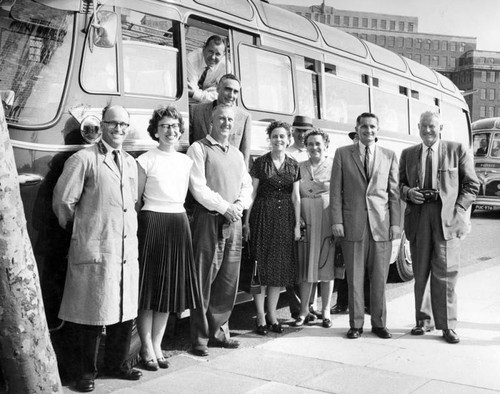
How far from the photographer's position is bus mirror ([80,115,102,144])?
200 inches

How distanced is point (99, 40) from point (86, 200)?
47.1 inches

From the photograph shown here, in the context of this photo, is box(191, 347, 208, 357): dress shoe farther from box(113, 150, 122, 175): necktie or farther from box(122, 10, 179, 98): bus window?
box(122, 10, 179, 98): bus window

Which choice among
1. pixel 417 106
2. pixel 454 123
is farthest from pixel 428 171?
pixel 454 123

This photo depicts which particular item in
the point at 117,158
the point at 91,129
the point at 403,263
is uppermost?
the point at 91,129

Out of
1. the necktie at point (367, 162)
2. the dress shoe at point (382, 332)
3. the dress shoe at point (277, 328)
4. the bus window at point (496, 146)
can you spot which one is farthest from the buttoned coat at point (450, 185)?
the bus window at point (496, 146)

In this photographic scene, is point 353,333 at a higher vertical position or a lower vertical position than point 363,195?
lower

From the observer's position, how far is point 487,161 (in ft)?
70.5

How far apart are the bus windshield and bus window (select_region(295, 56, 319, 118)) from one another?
11.1 ft

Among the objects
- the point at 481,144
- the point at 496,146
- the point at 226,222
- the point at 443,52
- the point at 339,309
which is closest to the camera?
the point at 226,222

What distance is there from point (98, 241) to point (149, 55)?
1.76 metres

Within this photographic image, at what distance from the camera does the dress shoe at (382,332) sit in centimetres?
643

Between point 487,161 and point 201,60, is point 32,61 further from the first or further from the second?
point 487,161

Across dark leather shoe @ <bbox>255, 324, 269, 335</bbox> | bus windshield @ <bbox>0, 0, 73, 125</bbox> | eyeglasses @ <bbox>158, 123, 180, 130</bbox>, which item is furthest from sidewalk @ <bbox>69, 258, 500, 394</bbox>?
bus windshield @ <bbox>0, 0, 73, 125</bbox>

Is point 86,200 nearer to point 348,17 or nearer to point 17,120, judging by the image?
point 17,120
